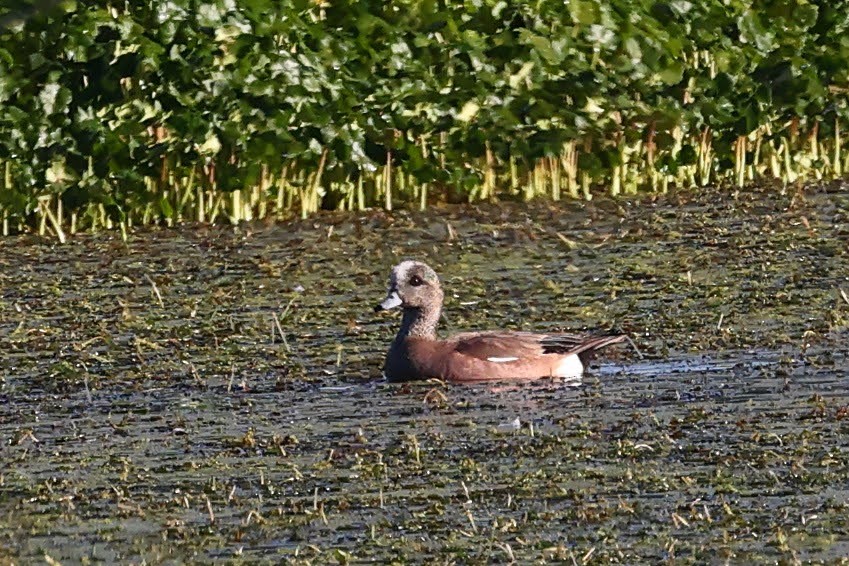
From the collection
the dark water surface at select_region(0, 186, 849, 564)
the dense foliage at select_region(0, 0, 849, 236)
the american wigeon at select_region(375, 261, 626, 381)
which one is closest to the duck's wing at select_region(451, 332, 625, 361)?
the american wigeon at select_region(375, 261, 626, 381)

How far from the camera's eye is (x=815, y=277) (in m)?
10.6

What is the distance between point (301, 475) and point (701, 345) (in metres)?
2.76

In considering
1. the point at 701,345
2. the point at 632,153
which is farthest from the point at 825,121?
the point at 701,345

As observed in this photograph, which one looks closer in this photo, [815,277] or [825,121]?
[815,277]

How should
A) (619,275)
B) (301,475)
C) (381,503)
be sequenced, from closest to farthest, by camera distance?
(381,503), (301,475), (619,275)

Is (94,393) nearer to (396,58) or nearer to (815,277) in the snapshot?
(815,277)

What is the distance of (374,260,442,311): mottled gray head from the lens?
30.4 ft

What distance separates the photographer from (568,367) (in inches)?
343

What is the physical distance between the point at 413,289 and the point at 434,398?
1001 mm

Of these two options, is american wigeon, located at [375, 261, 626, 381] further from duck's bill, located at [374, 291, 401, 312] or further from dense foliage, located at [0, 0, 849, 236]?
dense foliage, located at [0, 0, 849, 236]

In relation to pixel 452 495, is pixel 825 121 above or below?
above

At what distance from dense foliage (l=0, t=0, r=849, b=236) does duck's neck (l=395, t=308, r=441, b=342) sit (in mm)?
4147

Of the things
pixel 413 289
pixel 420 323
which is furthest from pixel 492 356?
pixel 413 289

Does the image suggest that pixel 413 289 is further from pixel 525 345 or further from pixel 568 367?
pixel 568 367
